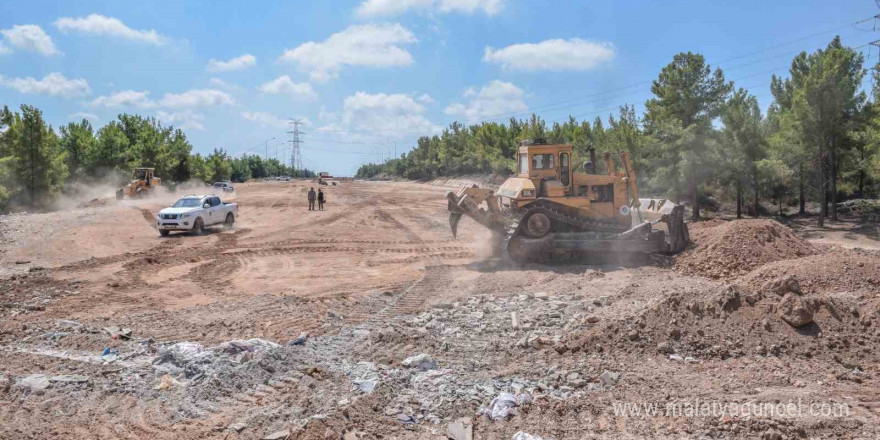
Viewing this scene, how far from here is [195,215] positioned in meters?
23.1

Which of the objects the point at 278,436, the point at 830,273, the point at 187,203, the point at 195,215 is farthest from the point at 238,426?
the point at 187,203

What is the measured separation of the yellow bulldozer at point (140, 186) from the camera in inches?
1631

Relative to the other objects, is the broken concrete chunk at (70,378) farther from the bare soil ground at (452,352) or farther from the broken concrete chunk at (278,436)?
the broken concrete chunk at (278,436)

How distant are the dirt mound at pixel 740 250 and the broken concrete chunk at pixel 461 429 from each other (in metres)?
9.48

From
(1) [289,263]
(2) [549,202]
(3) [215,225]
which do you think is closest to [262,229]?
(3) [215,225]

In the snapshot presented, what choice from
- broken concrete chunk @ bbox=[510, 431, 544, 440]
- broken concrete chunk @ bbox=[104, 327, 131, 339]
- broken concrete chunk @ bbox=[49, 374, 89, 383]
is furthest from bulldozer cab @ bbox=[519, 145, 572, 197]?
broken concrete chunk @ bbox=[49, 374, 89, 383]

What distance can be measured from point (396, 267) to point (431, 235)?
761cm

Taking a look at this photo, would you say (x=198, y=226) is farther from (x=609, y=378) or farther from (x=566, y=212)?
(x=609, y=378)

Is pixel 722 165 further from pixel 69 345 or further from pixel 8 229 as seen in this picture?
pixel 8 229

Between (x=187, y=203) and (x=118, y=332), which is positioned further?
(x=187, y=203)

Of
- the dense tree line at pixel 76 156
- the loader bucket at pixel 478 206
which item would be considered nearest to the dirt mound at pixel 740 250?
Result: the loader bucket at pixel 478 206

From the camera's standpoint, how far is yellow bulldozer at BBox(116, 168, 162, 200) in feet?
136

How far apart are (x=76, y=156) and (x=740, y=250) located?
168ft

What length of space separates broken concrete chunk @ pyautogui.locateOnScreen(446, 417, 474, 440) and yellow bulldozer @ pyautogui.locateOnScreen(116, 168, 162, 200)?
137 ft
